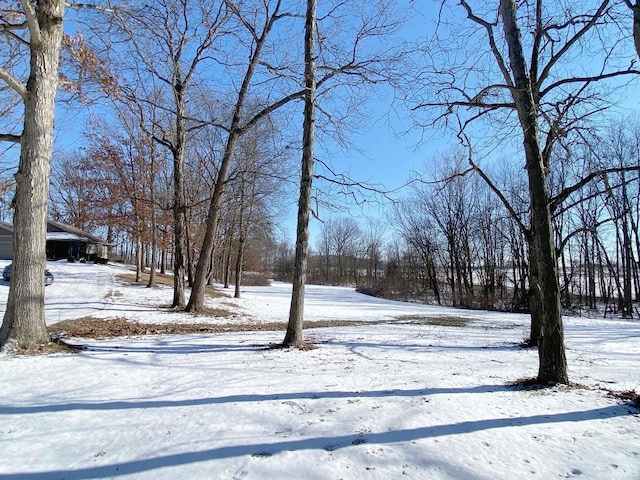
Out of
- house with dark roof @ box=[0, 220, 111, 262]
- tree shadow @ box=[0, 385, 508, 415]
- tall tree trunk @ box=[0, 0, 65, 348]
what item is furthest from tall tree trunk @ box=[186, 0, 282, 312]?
house with dark roof @ box=[0, 220, 111, 262]

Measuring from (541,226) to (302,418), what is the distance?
12.6 ft

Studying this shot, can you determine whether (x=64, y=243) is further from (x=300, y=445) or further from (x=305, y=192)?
(x=300, y=445)

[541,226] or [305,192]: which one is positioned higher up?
[305,192]

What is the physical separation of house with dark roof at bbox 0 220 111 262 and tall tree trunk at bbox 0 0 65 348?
35.9m

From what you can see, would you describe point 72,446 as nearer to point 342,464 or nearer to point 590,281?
point 342,464

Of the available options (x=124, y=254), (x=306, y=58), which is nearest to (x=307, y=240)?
(x=306, y=58)

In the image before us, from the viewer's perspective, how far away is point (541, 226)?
15.8 feet

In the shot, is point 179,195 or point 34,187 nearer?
point 34,187

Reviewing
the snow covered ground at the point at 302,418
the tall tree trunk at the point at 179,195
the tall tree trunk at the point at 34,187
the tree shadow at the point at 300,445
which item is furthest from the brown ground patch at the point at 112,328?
the tree shadow at the point at 300,445

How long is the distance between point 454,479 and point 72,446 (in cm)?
290

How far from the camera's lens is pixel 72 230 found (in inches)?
1543

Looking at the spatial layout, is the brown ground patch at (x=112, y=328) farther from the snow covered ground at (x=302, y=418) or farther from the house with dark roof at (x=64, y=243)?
the house with dark roof at (x=64, y=243)

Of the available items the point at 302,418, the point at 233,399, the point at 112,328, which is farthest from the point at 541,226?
the point at 112,328

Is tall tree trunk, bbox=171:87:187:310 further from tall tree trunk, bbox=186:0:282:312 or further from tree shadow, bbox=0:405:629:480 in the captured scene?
tree shadow, bbox=0:405:629:480
